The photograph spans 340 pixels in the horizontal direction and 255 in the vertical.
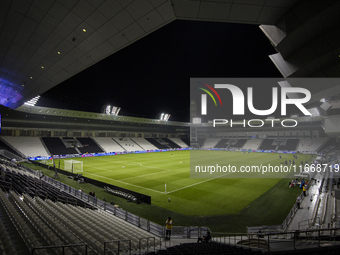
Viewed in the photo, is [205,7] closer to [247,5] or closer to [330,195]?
[247,5]

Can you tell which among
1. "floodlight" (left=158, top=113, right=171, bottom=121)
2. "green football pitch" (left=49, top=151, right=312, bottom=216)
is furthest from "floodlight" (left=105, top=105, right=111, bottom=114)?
"green football pitch" (left=49, top=151, right=312, bottom=216)

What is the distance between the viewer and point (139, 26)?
699 cm

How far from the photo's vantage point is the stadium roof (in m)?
4.48

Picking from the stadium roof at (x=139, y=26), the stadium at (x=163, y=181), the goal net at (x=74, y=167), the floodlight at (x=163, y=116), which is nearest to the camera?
the stadium roof at (x=139, y=26)

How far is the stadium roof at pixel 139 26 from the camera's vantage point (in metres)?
4.48

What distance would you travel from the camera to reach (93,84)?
40.2 meters

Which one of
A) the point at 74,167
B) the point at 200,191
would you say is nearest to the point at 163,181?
the point at 200,191

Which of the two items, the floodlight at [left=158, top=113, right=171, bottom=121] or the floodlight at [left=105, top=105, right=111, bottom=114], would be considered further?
the floodlight at [left=158, top=113, right=171, bottom=121]

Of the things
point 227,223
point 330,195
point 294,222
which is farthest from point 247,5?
point 330,195

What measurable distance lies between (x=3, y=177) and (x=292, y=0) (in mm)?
20351

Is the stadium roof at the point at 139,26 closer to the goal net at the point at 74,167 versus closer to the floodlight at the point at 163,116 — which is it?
the goal net at the point at 74,167

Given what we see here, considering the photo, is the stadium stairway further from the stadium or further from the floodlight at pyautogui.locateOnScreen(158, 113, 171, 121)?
the floodlight at pyautogui.locateOnScreen(158, 113, 171, 121)

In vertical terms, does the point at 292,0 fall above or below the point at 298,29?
above

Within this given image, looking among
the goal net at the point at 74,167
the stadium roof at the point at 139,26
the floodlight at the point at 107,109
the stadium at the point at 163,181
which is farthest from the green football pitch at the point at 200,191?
the floodlight at the point at 107,109
